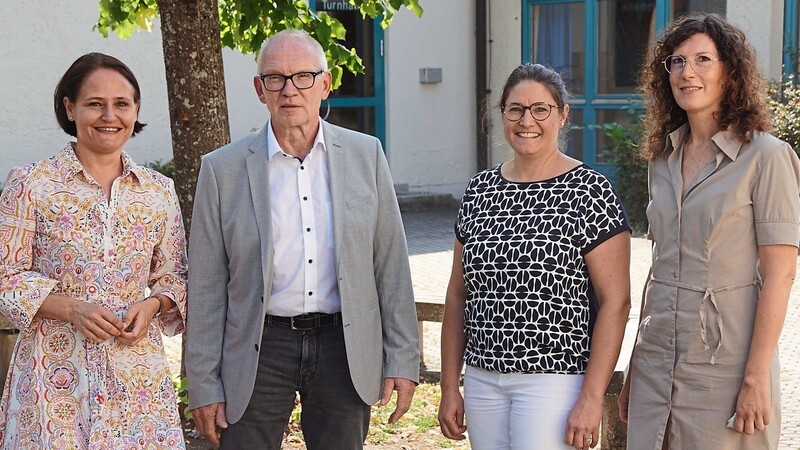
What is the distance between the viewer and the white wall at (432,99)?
15641 millimetres

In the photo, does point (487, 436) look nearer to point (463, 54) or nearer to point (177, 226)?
point (177, 226)

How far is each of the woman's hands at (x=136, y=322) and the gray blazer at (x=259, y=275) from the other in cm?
17

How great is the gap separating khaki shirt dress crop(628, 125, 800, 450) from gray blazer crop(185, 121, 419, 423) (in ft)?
2.92

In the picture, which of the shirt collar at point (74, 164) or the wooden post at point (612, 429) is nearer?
the shirt collar at point (74, 164)

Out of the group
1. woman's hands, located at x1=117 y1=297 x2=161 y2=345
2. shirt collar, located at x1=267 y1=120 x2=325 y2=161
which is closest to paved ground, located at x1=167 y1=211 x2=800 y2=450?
shirt collar, located at x1=267 y1=120 x2=325 y2=161

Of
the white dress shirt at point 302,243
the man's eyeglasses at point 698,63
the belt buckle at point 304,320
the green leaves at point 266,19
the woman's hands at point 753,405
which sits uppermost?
the green leaves at point 266,19

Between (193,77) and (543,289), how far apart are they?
262 cm

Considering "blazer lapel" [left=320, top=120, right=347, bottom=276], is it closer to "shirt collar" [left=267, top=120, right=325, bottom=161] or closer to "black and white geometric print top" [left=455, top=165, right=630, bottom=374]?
"shirt collar" [left=267, top=120, right=325, bottom=161]

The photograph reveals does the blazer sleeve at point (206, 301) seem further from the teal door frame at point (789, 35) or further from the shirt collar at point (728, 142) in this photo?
the teal door frame at point (789, 35)

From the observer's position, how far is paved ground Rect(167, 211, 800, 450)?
21.0 ft

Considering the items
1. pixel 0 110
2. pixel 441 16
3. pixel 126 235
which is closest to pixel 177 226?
pixel 126 235

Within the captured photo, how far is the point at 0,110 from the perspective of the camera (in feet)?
41.2

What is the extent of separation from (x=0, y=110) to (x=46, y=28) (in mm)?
1092

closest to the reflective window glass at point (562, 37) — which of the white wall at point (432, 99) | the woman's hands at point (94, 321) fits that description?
the white wall at point (432, 99)
